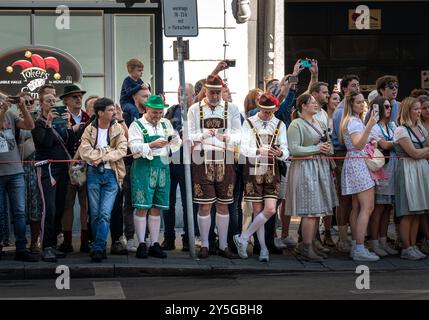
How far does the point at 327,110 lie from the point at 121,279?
4.48 meters

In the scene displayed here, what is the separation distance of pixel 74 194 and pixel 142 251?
138 centimetres

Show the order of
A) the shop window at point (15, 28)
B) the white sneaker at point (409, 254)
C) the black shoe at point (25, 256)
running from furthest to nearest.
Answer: the shop window at point (15, 28), the white sneaker at point (409, 254), the black shoe at point (25, 256)

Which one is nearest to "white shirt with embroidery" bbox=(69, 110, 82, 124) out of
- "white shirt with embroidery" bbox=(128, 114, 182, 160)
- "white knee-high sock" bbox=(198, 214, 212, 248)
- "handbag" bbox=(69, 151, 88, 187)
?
"handbag" bbox=(69, 151, 88, 187)

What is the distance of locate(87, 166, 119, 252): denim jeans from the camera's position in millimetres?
12773

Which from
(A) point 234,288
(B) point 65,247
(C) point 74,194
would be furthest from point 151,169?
(A) point 234,288

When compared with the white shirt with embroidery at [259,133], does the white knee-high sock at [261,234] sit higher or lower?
lower

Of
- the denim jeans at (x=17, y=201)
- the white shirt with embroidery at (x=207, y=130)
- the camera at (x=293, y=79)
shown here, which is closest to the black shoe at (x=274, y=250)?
the white shirt with embroidery at (x=207, y=130)

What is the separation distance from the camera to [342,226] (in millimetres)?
14000

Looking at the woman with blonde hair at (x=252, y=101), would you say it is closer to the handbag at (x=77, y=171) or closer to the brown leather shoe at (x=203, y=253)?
the brown leather shoe at (x=203, y=253)

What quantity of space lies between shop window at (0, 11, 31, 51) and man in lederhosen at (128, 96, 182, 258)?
4.67 m

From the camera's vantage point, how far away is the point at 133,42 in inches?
683

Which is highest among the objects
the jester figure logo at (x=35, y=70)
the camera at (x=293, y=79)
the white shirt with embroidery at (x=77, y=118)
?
the jester figure logo at (x=35, y=70)

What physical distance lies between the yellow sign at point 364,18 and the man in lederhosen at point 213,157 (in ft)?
24.5

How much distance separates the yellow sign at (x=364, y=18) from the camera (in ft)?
65.8
